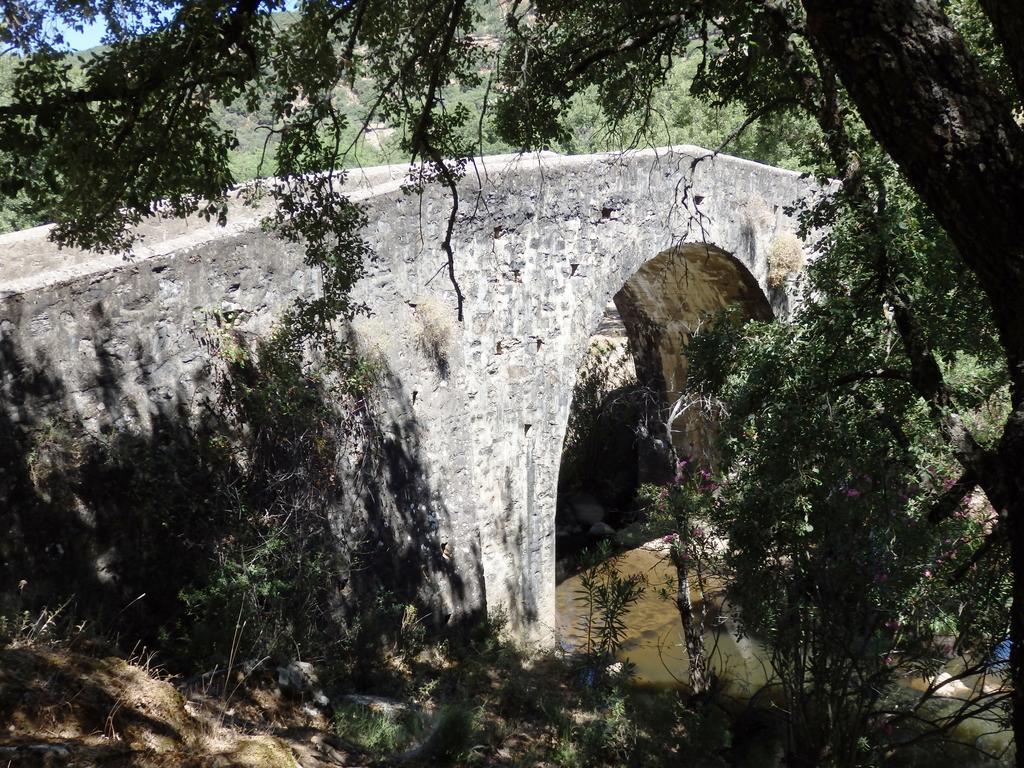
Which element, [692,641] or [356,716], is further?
[692,641]

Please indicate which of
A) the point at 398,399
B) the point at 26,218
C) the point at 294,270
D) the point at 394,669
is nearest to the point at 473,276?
the point at 398,399

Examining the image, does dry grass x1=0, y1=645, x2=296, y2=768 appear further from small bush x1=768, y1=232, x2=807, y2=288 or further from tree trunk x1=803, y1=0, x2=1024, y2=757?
small bush x1=768, y1=232, x2=807, y2=288

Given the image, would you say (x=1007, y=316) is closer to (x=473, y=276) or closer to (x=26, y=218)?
(x=473, y=276)

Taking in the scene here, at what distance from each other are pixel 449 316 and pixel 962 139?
4.81 metres

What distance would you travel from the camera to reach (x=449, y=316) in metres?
6.79

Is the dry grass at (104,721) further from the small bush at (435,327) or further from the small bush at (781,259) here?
the small bush at (781,259)

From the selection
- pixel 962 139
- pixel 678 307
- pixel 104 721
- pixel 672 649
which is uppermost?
pixel 962 139

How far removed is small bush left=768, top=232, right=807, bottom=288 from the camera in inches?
413

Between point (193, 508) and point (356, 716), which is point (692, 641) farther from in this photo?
point (193, 508)

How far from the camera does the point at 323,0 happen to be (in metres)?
3.95

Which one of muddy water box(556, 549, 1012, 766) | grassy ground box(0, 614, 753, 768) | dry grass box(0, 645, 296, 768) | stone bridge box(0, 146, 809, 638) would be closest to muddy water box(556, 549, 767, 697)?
muddy water box(556, 549, 1012, 766)

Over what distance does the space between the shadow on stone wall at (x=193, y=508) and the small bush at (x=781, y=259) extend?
5.94 meters

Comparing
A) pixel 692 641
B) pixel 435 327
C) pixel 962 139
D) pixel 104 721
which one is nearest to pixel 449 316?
pixel 435 327

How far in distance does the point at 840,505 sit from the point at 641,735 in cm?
223
